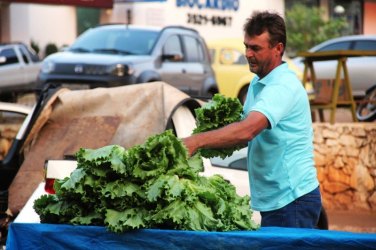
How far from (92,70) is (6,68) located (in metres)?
9.34

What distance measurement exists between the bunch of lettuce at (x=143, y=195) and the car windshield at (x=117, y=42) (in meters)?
15.0

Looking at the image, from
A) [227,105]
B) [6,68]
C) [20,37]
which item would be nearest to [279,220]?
[227,105]

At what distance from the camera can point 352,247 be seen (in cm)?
418

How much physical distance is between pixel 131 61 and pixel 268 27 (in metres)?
13.6

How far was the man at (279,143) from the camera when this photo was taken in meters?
5.20

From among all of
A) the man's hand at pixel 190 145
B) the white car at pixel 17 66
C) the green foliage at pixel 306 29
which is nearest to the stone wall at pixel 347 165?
the man's hand at pixel 190 145

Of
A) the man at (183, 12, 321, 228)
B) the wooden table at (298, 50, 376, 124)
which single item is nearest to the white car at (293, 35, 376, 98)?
the wooden table at (298, 50, 376, 124)

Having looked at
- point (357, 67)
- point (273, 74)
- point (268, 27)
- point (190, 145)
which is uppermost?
point (268, 27)

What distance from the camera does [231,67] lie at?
22.4m

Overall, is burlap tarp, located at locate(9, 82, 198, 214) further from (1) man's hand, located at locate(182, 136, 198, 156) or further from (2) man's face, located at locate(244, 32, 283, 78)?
(1) man's hand, located at locate(182, 136, 198, 156)

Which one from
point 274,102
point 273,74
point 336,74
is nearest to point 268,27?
point 273,74

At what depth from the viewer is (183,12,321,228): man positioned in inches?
205

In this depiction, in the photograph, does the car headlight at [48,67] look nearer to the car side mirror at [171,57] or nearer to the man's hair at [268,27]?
the car side mirror at [171,57]

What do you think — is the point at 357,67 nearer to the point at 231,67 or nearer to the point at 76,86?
the point at 231,67
